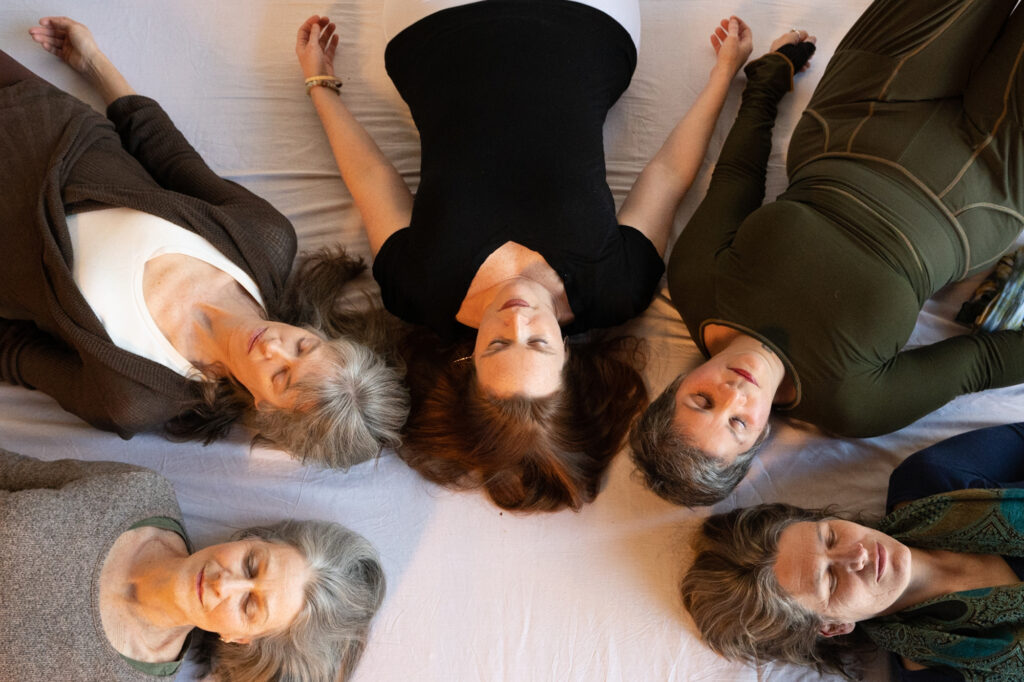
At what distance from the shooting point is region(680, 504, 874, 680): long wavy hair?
1679mm

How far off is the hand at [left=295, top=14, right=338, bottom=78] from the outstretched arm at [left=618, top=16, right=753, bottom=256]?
1061mm

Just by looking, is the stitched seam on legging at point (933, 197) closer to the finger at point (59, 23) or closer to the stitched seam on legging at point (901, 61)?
the stitched seam on legging at point (901, 61)

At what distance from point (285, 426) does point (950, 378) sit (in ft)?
5.75

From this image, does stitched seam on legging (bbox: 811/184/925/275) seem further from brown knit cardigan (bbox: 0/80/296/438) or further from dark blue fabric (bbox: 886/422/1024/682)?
brown knit cardigan (bbox: 0/80/296/438)

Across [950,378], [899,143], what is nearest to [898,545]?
[950,378]

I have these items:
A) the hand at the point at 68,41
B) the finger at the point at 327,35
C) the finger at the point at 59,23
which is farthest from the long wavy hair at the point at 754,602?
the finger at the point at 59,23

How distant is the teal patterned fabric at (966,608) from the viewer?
1.60 metres

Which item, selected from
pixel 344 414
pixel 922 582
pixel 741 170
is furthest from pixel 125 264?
pixel 922 582

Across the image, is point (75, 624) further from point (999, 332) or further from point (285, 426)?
point (999, 332)

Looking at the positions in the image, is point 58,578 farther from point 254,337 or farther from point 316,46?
point 316,46

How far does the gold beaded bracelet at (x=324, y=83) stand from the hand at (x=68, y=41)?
64cm

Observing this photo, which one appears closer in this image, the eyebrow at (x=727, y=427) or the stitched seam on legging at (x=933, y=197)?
the eyebrow at (x=727, y=427)

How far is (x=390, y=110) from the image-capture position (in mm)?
2285

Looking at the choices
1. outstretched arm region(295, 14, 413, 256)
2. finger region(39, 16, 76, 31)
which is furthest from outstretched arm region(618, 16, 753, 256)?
finger region(39, 16, 76, 31)
